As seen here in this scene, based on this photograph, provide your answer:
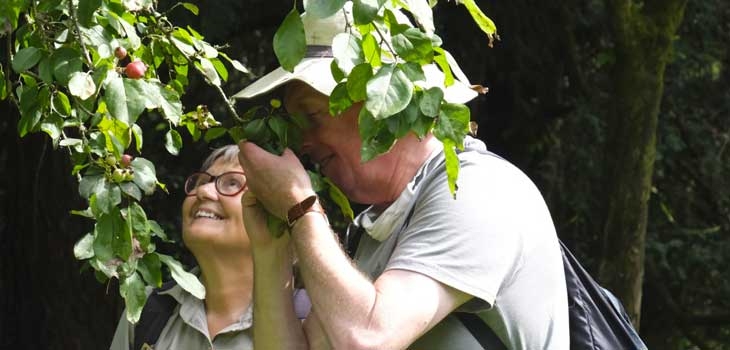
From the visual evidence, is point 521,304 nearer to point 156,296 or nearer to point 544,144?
point 156,296

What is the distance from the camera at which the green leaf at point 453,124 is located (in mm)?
2146

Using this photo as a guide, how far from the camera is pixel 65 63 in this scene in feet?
8.42

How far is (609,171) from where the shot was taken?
6.91 m

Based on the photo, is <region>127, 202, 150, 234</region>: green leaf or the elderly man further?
<region>127, 202, 150, 234</region>: green leaf

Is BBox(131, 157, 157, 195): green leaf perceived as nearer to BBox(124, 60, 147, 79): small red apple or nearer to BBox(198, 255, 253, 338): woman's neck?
BBox(124, 60, 147, 79): small red apple

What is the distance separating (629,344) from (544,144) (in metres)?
5.67

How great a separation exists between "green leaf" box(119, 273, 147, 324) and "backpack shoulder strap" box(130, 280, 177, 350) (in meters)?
1.22

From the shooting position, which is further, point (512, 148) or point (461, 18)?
point (512, 148)

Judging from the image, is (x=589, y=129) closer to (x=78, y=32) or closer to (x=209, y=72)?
(x=209, y=72)

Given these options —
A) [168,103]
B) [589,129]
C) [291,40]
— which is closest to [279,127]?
[168,103]

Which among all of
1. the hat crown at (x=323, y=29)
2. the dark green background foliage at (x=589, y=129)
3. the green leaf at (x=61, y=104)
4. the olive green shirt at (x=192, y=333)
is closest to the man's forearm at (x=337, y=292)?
the hat crown at (x=323, y=29)

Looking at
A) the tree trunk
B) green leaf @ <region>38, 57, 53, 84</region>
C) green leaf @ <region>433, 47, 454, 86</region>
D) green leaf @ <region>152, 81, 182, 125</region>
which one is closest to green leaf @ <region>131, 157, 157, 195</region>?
green leaf @ <region>152, 81, 182, 125</region>

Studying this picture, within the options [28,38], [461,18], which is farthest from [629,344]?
[461,18]

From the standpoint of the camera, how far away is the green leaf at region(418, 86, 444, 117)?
2.14 m
